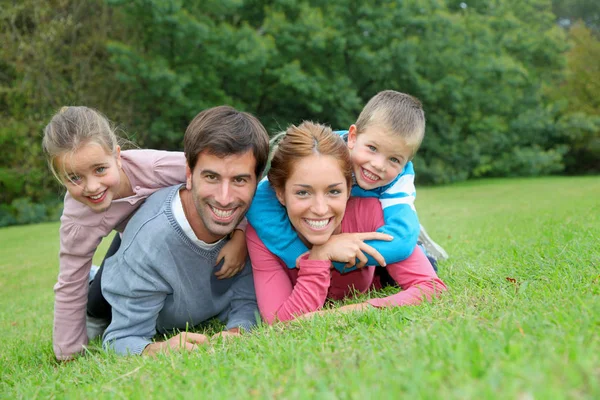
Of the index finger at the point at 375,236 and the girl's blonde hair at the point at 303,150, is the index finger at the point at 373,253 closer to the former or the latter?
the index finger at the point at 375,236

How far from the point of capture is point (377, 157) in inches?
158

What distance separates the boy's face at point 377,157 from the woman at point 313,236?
1.00 feet

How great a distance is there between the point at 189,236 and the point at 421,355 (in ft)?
6.97

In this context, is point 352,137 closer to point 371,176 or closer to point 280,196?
point 371,176

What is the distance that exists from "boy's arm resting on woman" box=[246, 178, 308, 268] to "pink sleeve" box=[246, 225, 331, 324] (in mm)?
75

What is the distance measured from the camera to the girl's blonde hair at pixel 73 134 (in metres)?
3.82

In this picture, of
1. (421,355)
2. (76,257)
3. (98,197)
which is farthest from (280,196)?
(421,355)

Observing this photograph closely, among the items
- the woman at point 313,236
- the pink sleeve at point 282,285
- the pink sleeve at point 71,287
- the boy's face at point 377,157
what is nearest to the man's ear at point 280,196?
the woman at point 313,236

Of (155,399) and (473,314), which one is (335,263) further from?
(155,399)

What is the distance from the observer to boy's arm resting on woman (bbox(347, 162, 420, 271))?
11.7 feet

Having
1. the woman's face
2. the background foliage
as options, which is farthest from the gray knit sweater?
the background foliage

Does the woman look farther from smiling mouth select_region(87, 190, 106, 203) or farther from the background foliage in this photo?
the background foliage

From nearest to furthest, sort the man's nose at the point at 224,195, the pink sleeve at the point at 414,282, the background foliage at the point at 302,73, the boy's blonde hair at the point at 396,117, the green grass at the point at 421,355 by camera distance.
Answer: the green grass at the point at 421,355
the pink sleeve at the point at 414,282
the man's nose at the point at 224,195
the boy's blonde hair at the point at 396,117
the background foliage at the point at 302,73

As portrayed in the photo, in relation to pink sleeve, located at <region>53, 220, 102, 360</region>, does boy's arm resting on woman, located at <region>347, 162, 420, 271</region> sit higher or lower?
higher
